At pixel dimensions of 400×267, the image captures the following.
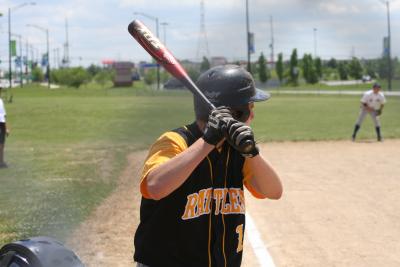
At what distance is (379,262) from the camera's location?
5.54 metres

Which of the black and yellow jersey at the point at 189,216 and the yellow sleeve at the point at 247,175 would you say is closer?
the black and yellow jersey at the point at 189,216

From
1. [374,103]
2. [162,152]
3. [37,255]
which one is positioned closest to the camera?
[37,255]

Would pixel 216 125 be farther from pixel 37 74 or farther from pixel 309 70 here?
pixel 37 74

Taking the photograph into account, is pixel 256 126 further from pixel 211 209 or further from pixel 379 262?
pixel 211 209

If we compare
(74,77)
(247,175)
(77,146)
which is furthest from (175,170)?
(74,77)

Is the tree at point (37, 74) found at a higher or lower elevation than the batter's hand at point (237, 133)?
higher

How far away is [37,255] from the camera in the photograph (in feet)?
7.04

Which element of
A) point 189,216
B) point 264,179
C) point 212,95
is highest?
point 212,95

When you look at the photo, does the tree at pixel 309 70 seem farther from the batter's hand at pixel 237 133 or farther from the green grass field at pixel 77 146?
the batter's hand at pixel 237 133

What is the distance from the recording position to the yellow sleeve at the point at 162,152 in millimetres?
2514

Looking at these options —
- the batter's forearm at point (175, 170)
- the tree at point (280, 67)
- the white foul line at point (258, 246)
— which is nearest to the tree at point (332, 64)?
the tree at point (280, 67)

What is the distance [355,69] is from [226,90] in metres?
77.3

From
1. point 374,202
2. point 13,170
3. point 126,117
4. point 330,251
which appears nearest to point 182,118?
point 126,117

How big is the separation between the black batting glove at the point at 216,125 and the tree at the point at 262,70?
69006 millimetres
